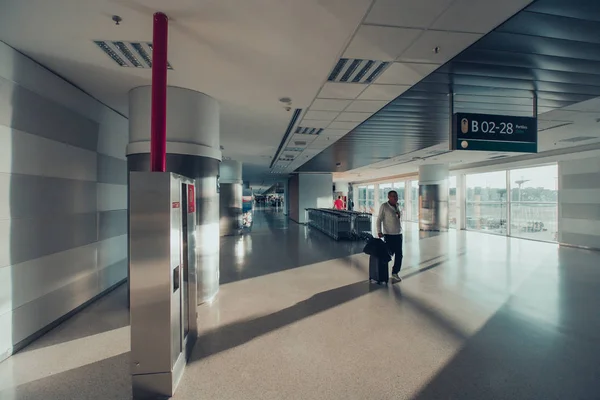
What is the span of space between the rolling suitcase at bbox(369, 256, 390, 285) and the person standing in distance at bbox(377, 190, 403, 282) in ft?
0.98

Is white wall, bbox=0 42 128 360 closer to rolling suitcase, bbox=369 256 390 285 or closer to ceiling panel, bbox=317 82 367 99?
ceiling panel, bbox=317 82 367 99

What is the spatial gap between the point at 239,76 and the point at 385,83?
197 centimetres

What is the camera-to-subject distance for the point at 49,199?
3516 millimetres

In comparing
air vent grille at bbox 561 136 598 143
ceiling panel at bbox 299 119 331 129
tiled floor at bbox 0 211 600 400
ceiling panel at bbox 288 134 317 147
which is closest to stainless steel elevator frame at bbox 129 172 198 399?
tiled floor at bbox 0 211 600 400

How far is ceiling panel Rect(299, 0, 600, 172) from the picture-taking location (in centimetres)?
261

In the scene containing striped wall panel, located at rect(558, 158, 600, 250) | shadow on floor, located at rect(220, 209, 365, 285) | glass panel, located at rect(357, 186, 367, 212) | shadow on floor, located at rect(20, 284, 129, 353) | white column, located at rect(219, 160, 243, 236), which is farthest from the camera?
glass panel, located at rect(357, 186, 367, 212)

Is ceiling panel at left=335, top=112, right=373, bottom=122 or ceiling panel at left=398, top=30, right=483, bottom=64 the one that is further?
ceiling panel at left=335, top=112, right=373, bottom=122

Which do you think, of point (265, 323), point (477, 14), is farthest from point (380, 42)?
point (265, 323)

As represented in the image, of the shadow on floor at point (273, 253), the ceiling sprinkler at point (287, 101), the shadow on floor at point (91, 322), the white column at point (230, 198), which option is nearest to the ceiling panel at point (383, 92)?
the ceiling sprinkler at point (287, 101)

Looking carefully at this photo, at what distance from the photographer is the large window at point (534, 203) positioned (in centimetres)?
1104

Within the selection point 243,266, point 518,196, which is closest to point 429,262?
point 243,266

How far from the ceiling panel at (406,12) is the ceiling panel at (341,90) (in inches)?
55.6

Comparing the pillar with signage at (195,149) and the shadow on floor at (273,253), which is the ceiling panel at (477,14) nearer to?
the pillar with signage at (195,149)

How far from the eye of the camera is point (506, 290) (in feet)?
16.2
